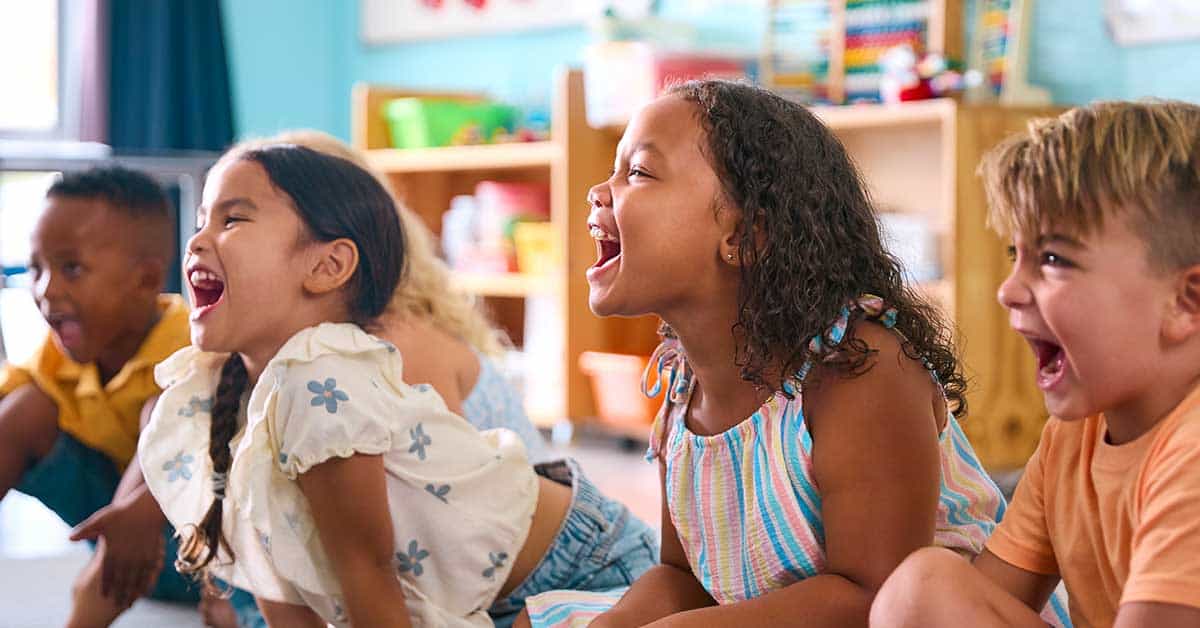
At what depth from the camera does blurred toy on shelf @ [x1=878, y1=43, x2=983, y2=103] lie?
2.76 m

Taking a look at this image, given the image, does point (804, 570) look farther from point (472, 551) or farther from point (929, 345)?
point (472, 551)

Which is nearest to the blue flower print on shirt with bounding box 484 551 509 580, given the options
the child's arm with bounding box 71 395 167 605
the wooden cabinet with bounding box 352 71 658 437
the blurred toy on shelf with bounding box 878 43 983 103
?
the child's arm with bounding box 71 395 167 605

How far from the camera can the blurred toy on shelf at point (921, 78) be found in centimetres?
276

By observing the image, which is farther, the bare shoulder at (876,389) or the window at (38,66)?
the window at (38,66)

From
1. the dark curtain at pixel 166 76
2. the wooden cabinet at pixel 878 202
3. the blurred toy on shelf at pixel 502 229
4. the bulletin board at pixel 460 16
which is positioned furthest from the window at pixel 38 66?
the blurred toy on shelf at pixel 502 229

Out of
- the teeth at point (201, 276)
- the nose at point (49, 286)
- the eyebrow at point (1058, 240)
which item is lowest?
the nose at point (49, 286)

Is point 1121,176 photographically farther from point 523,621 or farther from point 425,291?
point 425,291

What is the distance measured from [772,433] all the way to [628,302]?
0.49 ft

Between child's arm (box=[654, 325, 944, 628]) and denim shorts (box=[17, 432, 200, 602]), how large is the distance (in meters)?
0.98

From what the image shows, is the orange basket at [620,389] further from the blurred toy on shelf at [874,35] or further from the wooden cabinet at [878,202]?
the blurred toy on shelf at [874,35]

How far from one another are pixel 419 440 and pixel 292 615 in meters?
0.22

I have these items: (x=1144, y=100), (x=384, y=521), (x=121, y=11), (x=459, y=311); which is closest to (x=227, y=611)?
(x=459, y=311)

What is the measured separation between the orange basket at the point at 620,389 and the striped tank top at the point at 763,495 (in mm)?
1976

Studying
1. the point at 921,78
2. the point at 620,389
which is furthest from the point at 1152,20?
the point at 620,389
